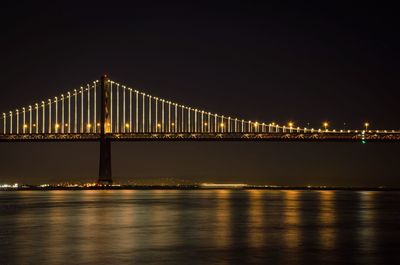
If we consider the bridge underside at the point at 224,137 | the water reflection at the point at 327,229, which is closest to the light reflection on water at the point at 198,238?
the water reflection at the point at 327,229

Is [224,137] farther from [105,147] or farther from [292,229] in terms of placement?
[292,229]

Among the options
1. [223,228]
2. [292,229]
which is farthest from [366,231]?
[223,228]

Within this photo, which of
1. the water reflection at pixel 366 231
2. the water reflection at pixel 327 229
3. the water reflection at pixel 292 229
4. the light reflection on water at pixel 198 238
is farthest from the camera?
the water reflection at pixel 327 229

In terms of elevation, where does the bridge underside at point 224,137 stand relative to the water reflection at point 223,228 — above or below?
above

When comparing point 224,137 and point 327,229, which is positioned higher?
point 224,137

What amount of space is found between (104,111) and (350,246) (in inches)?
2093

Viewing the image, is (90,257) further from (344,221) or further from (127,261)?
(344,221)

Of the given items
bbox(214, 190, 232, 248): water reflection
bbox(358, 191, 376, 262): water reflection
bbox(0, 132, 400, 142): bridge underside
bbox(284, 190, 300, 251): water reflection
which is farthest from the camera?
bbox(0, 132, 400, 142): bridge underside

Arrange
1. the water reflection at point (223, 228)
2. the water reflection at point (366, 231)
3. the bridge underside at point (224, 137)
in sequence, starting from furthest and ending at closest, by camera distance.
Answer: the bridge underside at point (224, 137) → the water reflection at point (223, 228) → the water reflection at point (366, 231)

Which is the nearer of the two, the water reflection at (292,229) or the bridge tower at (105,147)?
the water reflection at (292,229)

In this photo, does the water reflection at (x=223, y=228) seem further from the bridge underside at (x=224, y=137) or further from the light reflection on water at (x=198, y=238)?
the bridge underside at (x=224, y=137)

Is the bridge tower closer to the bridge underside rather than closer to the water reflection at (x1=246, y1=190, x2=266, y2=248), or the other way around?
the bridge underside

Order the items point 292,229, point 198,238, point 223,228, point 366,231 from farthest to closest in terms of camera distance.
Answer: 1. point 223,228
2. point 292,229
3. point 366,231
4. point 198,238

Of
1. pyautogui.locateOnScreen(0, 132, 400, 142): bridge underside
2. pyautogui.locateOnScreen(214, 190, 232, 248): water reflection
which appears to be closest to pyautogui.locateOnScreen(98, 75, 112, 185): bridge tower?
pyautogui.locateOnScreen(0, 132, 400, 142): bridge underside
